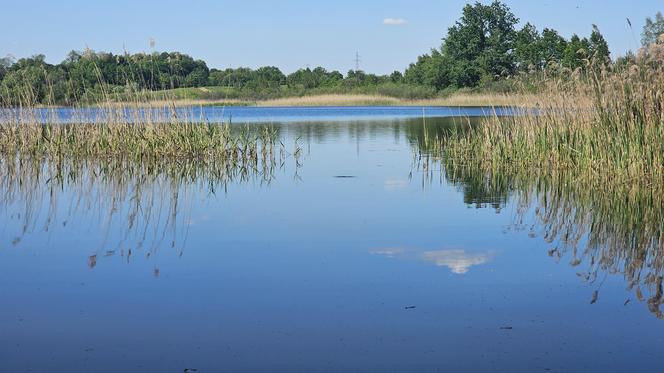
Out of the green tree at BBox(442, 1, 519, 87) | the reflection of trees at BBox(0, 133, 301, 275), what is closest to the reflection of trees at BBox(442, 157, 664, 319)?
the reflection of trees at BBox(0, 133, 301, 275)

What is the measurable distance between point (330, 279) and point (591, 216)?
130 inches

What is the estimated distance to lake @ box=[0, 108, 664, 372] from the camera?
370 cm

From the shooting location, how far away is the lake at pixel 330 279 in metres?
3.70

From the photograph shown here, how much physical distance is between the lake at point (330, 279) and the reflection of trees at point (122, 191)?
0.05 meters

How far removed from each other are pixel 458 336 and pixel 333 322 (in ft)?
2.12

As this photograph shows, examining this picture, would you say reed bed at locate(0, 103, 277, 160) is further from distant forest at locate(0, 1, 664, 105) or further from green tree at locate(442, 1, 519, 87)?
green tree at locate(442, 1, 519, 87)

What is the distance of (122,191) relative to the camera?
31.1 feet

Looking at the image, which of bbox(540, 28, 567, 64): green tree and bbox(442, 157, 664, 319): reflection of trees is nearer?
bbox(442, 157, 664, 319): reflection of trees

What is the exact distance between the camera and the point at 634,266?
213 inches

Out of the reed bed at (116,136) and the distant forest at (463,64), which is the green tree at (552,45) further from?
the reed bed at (116,136)

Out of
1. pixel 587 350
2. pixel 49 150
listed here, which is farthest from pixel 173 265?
pixel 49 150

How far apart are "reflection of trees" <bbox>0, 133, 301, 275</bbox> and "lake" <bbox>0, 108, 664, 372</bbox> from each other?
0.05 m

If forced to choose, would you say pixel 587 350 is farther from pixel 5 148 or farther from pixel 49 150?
pixel 5 148

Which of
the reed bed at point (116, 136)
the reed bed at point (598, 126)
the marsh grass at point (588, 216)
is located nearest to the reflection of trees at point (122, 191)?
the reed bed at point (116, 136)
